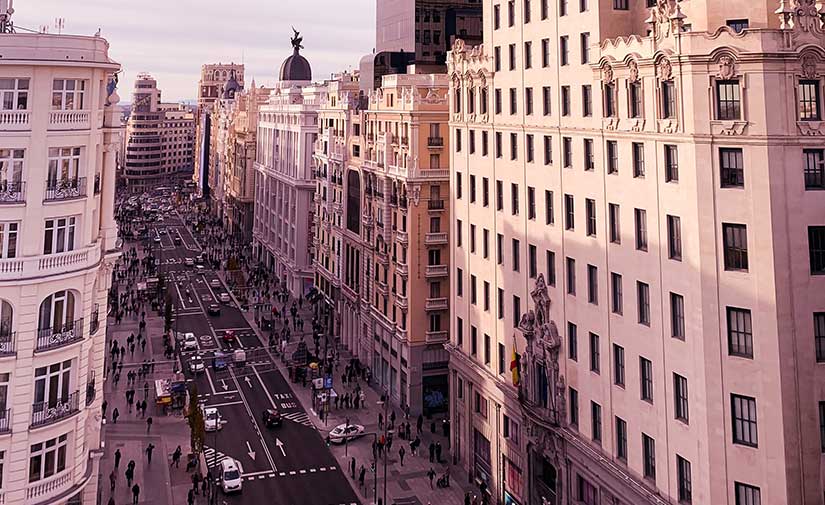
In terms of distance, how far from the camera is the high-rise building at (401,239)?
7044 centimetres

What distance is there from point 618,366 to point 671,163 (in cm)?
1211

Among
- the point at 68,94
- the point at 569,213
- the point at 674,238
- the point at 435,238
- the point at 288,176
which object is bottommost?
the point at 288,176

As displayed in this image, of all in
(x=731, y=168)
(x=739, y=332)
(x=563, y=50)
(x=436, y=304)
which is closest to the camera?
(x=739, y=332)

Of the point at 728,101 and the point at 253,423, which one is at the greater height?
the point at 728,101

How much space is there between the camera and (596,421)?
4212 cm

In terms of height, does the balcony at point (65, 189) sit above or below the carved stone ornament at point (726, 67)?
below

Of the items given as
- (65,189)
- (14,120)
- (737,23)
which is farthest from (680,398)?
(14,120)

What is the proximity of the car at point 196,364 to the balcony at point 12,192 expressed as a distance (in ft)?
175

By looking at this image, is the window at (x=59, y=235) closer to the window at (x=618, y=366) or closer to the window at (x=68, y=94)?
the window at (x=68, y=94)

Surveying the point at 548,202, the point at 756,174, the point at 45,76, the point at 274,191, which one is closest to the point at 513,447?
the point at 548,202

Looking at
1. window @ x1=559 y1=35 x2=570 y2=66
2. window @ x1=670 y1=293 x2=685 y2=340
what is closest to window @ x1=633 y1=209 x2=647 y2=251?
window @ x1=670 y1=293 x2=685 y2=340

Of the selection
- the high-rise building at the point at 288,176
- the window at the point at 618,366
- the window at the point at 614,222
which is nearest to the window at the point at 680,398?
the window at the point at 618,366

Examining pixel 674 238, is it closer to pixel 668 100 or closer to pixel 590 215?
pixel 668 100

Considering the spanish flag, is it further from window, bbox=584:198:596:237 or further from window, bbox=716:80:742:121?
window, bbox=716:80:742:121
